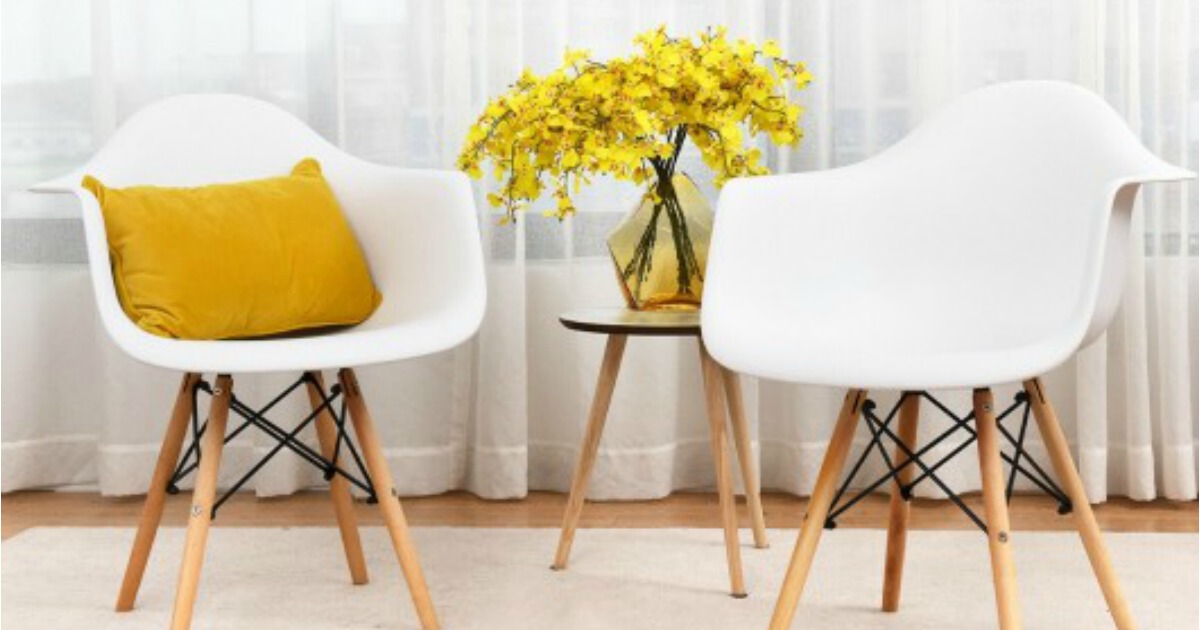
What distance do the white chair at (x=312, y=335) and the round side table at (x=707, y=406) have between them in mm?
242

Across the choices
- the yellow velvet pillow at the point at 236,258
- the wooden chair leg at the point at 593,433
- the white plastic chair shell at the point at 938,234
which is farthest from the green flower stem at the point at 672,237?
the yellow velvet pillow at the point at 236,258

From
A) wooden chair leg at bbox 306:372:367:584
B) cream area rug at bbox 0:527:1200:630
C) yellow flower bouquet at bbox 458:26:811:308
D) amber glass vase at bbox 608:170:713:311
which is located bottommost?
cream area rug at bbox 0:527:1200:630

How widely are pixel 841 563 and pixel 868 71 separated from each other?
102cm

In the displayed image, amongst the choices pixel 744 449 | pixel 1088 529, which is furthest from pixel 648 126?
pixel 1088 529

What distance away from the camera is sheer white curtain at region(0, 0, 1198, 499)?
2.86 metres

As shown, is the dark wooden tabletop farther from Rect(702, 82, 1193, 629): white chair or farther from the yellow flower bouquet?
Rect(702, 82, 1193, 629): white chair

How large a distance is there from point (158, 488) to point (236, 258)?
14.2 inches

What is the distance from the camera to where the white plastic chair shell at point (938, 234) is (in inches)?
79.3

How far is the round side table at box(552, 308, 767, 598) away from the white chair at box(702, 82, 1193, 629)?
223mm

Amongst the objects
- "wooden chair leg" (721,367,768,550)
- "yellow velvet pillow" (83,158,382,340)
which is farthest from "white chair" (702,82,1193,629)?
"yellow velvet pillow" (83,158,382,340)

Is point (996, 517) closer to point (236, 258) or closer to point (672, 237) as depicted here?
point (672, 237)

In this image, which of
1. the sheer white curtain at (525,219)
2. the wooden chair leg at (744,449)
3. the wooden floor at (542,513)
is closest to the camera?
the wooden chair leg at (744,449)

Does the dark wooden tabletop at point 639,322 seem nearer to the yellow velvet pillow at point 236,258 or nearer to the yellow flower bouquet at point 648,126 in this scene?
the yellow flower bouquet at point 648,126

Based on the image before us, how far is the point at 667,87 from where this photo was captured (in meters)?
2.24
